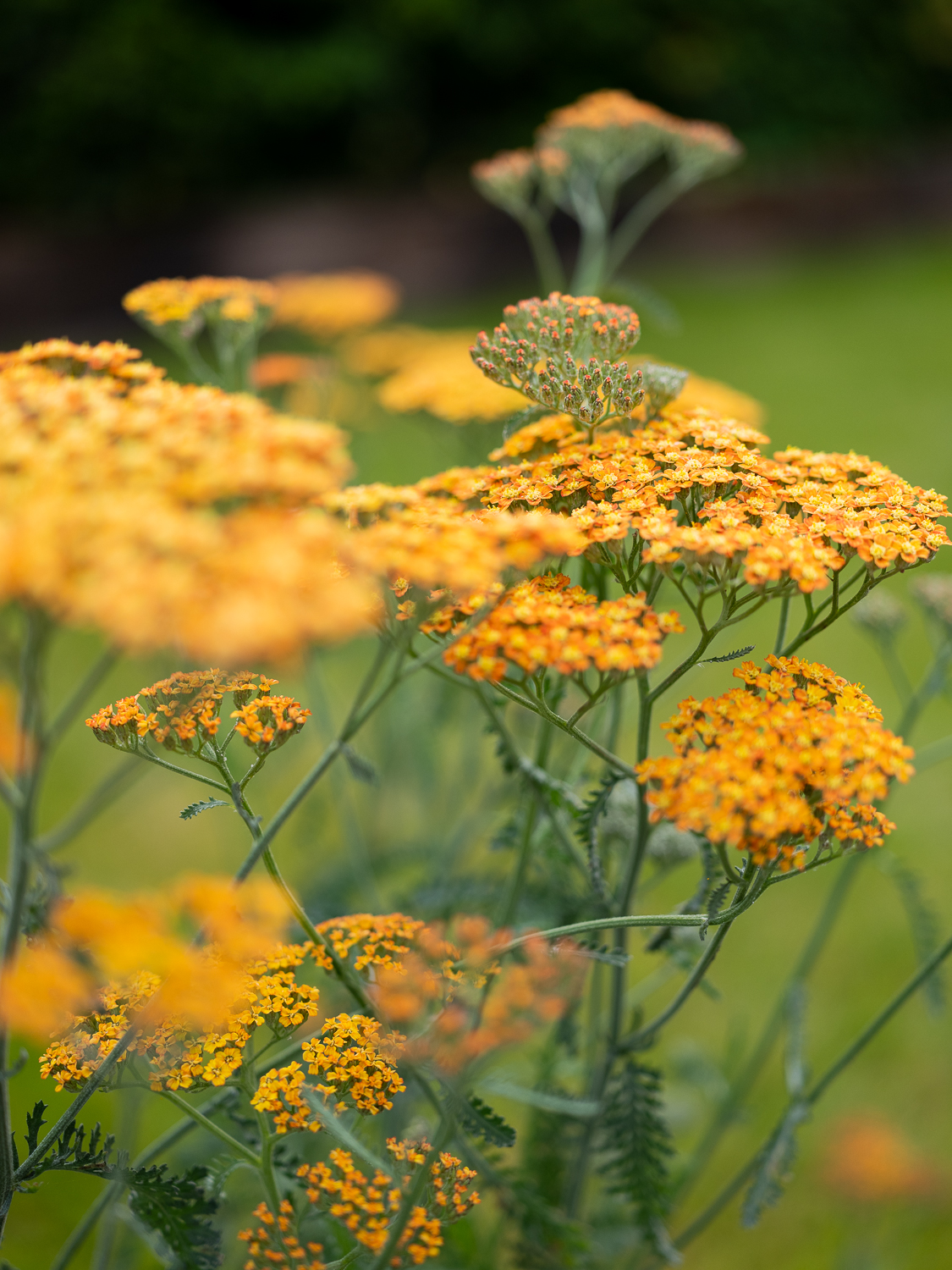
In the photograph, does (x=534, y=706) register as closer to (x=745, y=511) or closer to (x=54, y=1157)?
(x=745, y=511)

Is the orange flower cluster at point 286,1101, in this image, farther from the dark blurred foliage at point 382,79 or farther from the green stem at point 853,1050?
the dark blurred foliage at point 382,79

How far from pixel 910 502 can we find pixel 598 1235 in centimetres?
134

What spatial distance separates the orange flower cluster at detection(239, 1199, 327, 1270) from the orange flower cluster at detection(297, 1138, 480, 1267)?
3 cm

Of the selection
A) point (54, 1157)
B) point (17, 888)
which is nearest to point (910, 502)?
point (17, 888)

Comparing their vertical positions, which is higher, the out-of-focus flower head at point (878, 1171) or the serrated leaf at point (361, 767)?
the out-of-focus flower head at point (878, 1171)

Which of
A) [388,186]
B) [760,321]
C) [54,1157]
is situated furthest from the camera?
[388,186]

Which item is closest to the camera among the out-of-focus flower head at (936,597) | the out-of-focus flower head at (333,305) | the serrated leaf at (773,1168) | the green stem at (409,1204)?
the green stem at (409,1204)

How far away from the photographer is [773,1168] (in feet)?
4.05

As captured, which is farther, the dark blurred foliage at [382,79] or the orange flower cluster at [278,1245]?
the dark blurred foliage at [382,79]

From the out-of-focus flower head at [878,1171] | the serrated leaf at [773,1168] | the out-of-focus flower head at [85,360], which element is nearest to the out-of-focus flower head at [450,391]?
the out-of-focus flower head at [85,360]

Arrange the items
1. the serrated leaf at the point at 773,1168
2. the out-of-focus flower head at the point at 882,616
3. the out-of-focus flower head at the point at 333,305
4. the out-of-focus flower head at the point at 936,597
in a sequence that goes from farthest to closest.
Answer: the out-of-focus flower head at the point at 333,305 < the out-of-focus flower head at the point at 882,616 < the out-of-focus flower head at the point at 936,597 < the serrated leaf at the point at 773,1168

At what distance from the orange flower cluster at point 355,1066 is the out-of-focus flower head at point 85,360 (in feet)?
2.21

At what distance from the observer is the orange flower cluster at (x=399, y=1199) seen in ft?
3.09

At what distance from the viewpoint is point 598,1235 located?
1701 millimetres
